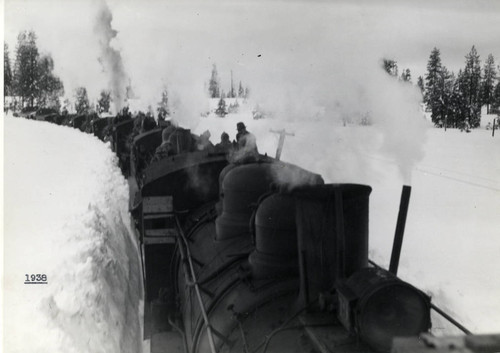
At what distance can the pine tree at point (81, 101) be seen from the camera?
75.7 ft

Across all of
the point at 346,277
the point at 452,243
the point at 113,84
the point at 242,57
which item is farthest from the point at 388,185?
the point at 113,84

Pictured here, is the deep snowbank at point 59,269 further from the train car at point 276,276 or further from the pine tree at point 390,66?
the pine tree at point 390,66

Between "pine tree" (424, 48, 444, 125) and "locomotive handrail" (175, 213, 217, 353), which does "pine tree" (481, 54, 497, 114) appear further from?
"locomotive handrail" (175, 213, 217, 353)

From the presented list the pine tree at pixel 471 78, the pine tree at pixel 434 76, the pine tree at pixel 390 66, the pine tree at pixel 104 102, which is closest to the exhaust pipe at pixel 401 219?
the pine tree at pixel 390 66

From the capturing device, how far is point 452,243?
6.61 metres

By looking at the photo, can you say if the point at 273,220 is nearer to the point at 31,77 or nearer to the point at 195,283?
the point at 195,283

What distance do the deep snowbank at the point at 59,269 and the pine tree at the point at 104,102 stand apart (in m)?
16.0

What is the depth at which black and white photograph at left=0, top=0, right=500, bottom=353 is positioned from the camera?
2.49 meters

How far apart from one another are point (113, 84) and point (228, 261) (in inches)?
652

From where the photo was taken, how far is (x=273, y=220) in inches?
113

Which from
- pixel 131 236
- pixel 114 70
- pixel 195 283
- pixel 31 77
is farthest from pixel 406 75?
pixel 114 70

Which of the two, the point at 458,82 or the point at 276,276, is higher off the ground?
the point at 458,82

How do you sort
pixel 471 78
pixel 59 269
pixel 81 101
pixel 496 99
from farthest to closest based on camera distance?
1. pixel 81 101
2. pixel 496 99
3. pixel 59 269
4. pixel 471 78

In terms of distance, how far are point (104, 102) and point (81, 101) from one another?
3.77 ft
